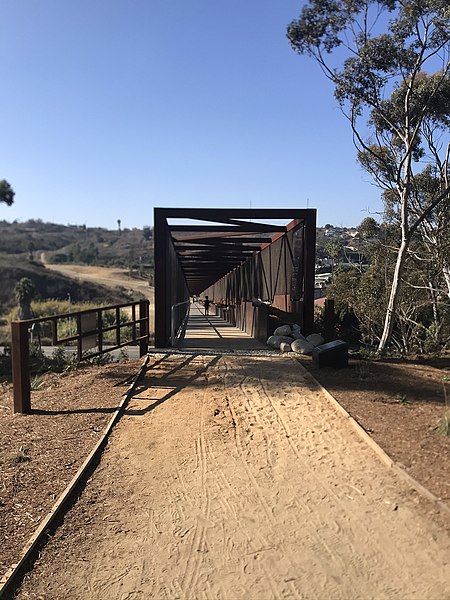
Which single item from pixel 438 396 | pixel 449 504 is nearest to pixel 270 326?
pixel 438 396

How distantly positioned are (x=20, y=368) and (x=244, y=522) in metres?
4.04

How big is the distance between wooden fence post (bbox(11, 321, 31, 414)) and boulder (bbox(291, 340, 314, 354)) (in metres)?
5.54

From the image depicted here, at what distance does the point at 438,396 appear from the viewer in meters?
6.90

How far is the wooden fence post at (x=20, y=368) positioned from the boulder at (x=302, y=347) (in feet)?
18.2

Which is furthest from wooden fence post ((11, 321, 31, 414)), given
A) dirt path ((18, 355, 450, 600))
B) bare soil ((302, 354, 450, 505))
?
bare soil ((302, 354, 450, 505))

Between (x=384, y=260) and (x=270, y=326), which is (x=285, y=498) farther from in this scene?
(x=384, y=260)

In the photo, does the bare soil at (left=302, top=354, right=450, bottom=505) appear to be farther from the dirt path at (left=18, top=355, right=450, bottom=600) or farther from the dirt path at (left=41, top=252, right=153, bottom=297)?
the dirt path at (left=41, top=252, right=153, bottom=297)

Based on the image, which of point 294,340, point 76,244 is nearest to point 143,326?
point 294,340

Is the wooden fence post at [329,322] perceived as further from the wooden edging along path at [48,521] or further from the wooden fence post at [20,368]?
the wooden fence post at [20,368]

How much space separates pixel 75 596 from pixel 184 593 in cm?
64

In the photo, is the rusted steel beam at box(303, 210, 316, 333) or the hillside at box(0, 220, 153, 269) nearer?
the rusted steel beam at box(303, 210, 316, 333)

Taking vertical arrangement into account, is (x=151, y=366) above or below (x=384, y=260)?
below

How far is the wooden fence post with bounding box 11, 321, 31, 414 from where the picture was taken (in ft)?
22.1

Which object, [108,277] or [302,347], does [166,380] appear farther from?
[108,277]
